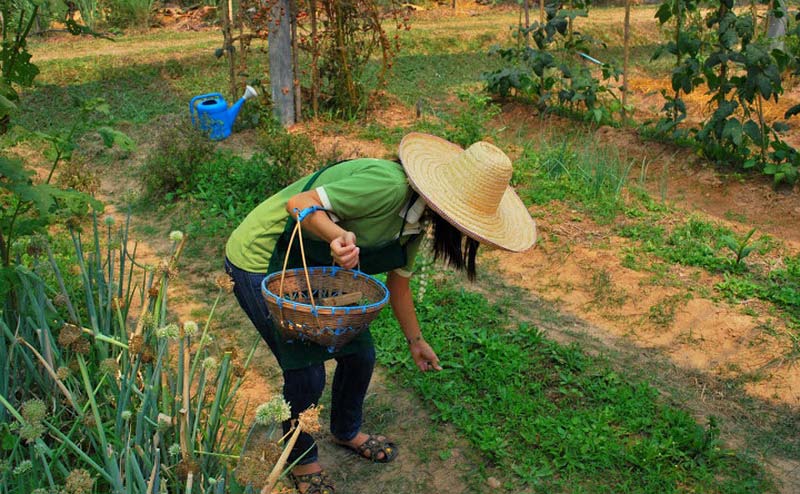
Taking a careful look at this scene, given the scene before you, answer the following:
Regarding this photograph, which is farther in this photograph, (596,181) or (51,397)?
(596,181)

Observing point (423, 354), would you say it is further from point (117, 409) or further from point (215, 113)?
point (215, 113)

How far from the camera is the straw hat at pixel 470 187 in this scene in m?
2.46

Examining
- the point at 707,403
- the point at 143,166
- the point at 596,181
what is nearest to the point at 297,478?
the point at 707,403

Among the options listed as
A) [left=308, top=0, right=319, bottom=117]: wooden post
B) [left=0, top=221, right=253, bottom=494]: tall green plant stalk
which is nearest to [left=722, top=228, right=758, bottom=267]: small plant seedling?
[left=0, top=221, right=253, bottom=494]: tall green plant stalk

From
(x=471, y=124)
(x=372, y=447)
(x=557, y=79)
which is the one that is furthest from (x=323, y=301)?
(x=557, y=79)

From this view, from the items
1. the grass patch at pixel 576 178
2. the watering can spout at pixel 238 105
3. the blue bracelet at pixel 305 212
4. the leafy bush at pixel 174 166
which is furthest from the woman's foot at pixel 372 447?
the watering can spout at pixel 238 105

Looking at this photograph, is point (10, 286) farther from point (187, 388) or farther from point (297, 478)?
point (297, 478)

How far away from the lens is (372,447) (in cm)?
323

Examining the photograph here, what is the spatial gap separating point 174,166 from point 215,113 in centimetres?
132

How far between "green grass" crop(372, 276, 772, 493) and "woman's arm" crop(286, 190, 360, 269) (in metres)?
1.31

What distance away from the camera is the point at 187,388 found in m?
2.01

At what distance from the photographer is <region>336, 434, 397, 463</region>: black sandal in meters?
3.22

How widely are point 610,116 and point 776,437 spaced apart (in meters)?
4.75

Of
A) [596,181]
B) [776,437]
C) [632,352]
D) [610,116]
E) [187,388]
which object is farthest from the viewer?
[610,116]
